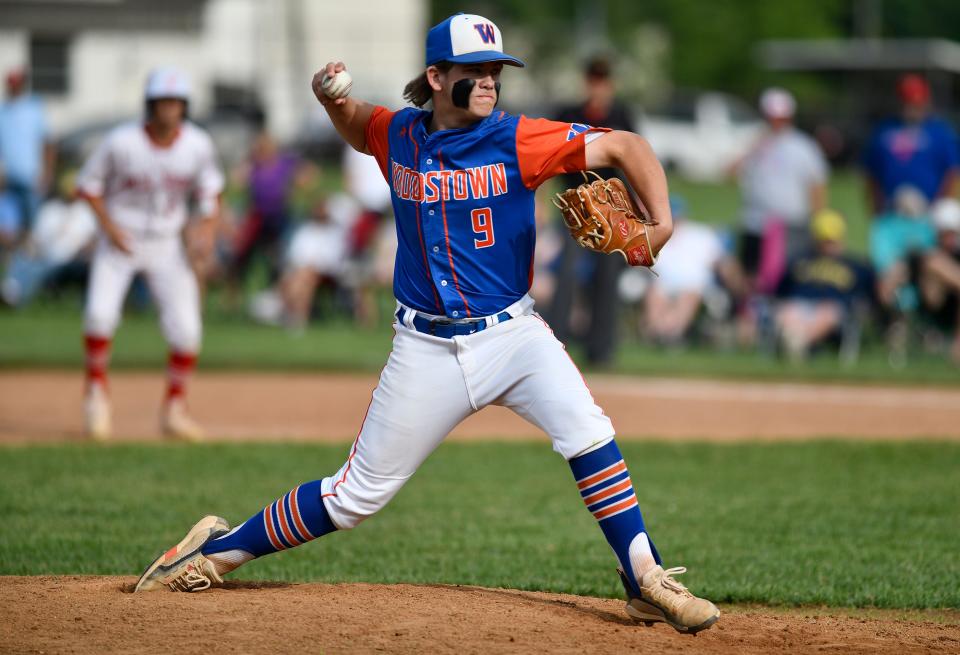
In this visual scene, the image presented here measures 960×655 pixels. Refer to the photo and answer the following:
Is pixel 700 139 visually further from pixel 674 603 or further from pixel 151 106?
pixel 674 603

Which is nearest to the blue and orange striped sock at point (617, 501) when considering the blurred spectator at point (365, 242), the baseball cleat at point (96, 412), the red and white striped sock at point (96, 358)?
the red and white striped sock at point (96, 358)

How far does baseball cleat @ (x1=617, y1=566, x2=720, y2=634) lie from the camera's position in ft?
16.2

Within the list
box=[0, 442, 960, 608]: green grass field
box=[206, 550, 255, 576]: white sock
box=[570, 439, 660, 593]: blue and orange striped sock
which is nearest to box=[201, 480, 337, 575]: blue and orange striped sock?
box=[206, 550, 255, 576]: white sock

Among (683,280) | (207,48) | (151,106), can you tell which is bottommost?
(683,280)

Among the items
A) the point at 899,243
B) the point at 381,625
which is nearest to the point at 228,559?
the point at 381,625

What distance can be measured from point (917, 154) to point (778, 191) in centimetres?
143

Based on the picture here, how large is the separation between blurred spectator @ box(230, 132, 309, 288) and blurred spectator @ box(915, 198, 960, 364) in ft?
25.5

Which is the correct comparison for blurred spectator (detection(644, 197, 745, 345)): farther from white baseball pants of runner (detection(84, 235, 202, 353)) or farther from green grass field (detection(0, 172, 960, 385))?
white baseball pants of runner (detection(84, 235, 202, 353))

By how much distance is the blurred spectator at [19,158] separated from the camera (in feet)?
57.6

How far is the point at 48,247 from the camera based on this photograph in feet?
56.3

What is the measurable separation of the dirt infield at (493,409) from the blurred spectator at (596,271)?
45cm

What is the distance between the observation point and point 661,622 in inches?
207

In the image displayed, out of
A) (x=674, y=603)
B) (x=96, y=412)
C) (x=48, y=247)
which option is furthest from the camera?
(x=48, y=247)

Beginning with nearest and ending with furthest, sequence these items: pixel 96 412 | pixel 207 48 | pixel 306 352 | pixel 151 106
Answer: pixel 151 106
pixel 96 412
pixel 306 352
pixel 207 48
